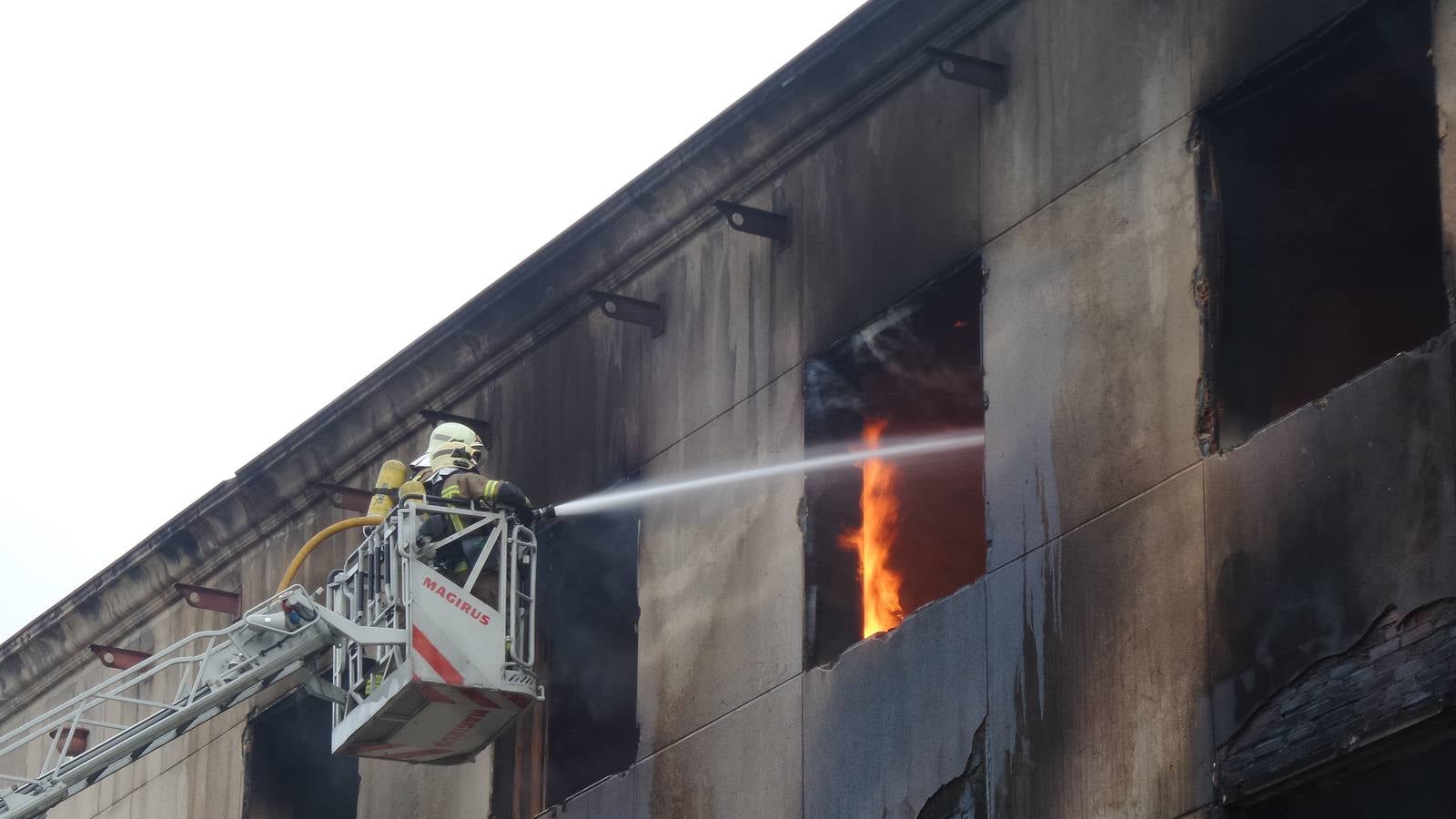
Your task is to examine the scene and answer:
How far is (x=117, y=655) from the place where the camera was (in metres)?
22.5

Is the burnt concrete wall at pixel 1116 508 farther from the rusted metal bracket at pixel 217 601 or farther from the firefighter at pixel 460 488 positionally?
the rusted metal bracket at pixel 217 601

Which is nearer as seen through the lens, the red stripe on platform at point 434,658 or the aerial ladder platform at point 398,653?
the red stripe on platform at point 434,658

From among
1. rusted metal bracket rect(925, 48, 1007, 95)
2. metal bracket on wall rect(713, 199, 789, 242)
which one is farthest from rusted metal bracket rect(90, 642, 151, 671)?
rusted metal bracket rect(925, 48, 1007, 95)

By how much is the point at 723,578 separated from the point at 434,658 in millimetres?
2040

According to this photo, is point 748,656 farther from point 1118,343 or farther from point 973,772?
point 1118,343

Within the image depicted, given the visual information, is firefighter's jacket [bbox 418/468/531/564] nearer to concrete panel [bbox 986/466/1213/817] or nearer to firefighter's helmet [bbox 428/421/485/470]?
firefighter's helmet [bbox 428/421/485/470]

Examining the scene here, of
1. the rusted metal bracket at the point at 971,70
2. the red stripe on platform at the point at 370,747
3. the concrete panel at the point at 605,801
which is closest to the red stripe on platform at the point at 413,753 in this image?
the red stripe on platform at the point at 370,747

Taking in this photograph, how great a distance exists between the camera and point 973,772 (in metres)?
11.9

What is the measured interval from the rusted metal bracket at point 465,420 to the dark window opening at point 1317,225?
301 inches

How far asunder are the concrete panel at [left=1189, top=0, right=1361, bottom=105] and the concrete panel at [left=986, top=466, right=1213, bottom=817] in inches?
79.1

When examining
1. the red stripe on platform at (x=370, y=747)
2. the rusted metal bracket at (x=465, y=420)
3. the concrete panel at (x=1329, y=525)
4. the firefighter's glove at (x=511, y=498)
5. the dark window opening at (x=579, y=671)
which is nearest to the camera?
the concrete panel at (x=1329, y=525)

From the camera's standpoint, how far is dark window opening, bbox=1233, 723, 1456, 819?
984 cm

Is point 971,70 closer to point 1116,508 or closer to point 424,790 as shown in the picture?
point 1116,508

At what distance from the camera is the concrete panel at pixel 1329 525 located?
31.6 ft
